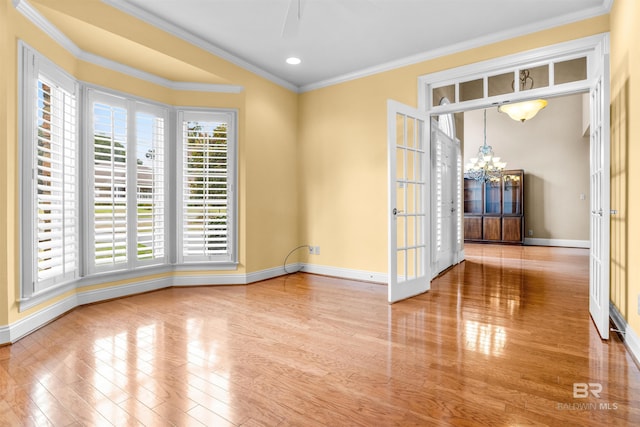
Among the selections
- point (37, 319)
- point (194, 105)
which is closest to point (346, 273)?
point (194, 105)

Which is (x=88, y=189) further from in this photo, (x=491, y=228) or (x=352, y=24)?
(x=491, y=228)

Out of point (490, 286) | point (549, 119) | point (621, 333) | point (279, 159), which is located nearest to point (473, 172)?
point (549, 119)

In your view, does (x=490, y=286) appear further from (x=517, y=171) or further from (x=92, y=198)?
Answer: (x=517, y=171)

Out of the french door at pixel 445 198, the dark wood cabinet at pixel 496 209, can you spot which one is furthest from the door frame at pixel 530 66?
the dark wood cabinet at pixel 496 209

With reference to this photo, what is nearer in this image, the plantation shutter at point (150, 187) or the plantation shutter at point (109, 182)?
the plantation shutter at point (109, 182)

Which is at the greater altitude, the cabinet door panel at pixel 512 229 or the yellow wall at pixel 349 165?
the yellow wall at pixel 349 165

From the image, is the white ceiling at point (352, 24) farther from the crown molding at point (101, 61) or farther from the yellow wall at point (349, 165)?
the crown molding at point (101, 61)

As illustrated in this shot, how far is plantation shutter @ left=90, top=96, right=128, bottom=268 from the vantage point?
360 cm

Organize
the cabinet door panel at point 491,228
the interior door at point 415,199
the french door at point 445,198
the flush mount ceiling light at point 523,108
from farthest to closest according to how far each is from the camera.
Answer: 1. the cabinet door panel at point 491,228
2. the flush mount ceiling light at point 523,108
3. the french door at point 445,198
4. the interior door at point 415,199

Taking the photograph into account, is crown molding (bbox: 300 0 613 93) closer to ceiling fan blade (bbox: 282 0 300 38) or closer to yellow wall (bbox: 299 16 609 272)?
yellow wall (bbox: 299 16 609 272)

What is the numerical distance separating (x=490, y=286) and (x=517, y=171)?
228 inches

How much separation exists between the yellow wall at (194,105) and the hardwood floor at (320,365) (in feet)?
2.71

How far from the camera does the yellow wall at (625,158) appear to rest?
234cm

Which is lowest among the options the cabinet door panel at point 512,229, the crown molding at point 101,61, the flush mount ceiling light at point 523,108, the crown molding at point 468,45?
the cabinet door panel at point 512,229
